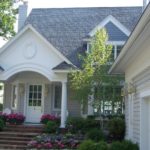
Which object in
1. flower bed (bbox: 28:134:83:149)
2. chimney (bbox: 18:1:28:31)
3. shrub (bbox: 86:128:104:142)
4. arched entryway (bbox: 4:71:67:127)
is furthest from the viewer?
chimney (bbox: 18:1:28:31)

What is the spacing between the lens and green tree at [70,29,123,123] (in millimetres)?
18406

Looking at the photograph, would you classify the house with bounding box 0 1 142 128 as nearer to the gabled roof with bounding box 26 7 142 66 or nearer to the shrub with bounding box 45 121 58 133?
the gabled roof with bounding box 26 7 142 66

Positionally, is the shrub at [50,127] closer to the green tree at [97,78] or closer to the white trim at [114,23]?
the green tree at [97,78]

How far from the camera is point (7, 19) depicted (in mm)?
29031

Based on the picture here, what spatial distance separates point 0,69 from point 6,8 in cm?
879

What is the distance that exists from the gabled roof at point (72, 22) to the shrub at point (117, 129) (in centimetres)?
493

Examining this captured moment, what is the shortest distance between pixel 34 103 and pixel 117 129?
6.63 m

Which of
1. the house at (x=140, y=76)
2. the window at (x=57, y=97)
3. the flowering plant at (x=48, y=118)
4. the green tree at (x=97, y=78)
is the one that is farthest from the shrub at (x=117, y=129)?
the window at (x=57, y=97)

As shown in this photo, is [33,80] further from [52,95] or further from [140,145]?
[140,145]

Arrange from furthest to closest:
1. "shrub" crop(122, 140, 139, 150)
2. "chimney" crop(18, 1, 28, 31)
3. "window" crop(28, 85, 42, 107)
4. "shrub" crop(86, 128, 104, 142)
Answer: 1. "chimney" crop(18, 1, 28, 31)
2. "window" crop(28, 85, 42, 107)
3. "shrub" crop(86, 128, 104, 142)
4. "shrub" crop(122, 140, 139, 150)

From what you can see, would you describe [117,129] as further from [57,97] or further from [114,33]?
[114,33]

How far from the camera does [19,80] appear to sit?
22750mm

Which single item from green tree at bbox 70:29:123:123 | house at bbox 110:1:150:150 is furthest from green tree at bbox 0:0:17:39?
house at bbox 110:1:150:150

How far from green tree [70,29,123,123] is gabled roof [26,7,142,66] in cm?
296
